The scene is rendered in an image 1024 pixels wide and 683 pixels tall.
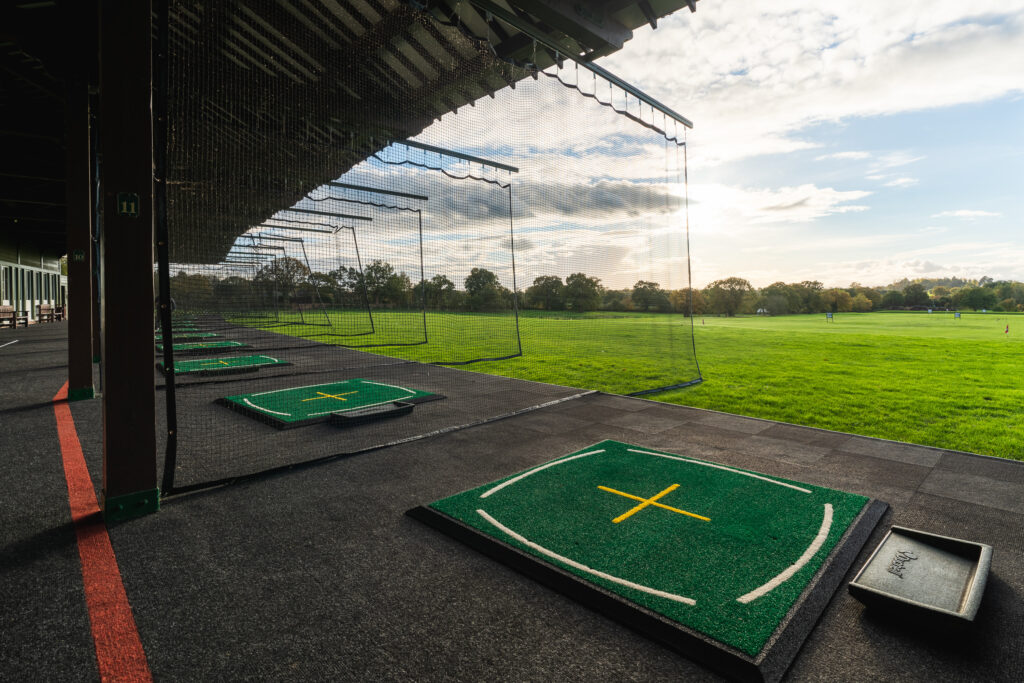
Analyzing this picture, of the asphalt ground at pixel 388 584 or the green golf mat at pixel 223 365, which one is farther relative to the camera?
the green golf mat at pixel 223 365

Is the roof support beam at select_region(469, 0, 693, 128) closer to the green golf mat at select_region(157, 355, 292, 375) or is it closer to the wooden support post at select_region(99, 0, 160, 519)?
the wooden support post at select_region(99, 0, 160, 519)

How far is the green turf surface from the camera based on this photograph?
65.4 inches

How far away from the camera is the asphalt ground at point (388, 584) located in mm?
1413

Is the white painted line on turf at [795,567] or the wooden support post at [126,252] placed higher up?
the wooden support post at [126,252]

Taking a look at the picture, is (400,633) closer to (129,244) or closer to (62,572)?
(62,572)

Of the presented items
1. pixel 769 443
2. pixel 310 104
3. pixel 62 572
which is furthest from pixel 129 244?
pixel 769 443

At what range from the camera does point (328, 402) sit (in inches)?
203

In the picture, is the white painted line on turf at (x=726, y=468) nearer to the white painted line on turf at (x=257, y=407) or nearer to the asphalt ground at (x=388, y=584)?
the asphalt ground at (x=388, y=584)

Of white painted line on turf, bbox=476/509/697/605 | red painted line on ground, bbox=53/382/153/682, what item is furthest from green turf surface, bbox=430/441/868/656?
red painted line on ground, bbox=53/382/153/682

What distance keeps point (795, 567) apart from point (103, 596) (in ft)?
8.65

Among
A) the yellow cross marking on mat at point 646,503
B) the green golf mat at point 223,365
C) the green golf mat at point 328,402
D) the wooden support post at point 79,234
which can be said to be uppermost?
the wooden support post at point 79,234

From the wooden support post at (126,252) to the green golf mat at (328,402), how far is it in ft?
5.82

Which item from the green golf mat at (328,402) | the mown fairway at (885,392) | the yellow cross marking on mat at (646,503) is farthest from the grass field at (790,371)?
the yellow cross marking on mat at (646,503)

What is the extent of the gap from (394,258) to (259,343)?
782cm
